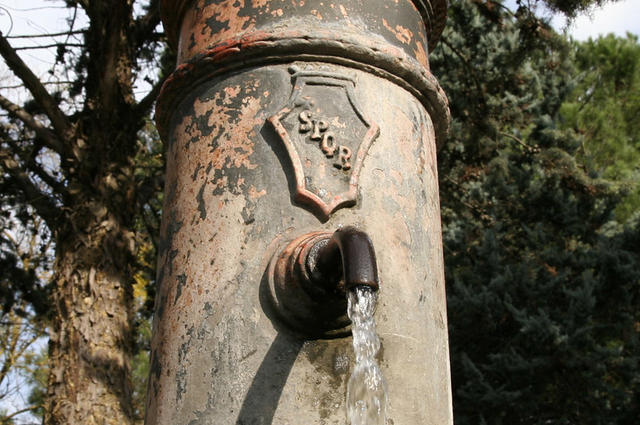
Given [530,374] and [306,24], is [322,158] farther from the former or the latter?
[530,374]

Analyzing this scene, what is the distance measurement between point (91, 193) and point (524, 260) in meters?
5.29

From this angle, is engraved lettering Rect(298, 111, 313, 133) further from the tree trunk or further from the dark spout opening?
the tree trunk

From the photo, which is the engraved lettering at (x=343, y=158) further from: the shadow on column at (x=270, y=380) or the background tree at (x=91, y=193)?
Result: the background tree at (x=91, y=193)

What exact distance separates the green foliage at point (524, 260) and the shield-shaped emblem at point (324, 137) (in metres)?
4.99

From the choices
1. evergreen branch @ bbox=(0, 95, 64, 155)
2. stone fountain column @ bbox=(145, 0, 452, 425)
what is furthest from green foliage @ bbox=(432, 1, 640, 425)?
stone fountain column @ bbox=(145, 0, 452, 425)

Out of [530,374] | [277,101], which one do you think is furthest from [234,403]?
[530,374]

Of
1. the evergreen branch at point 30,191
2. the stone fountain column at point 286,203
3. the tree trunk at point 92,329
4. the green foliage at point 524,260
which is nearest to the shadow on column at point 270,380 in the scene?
the stone fountain column at point 286,203

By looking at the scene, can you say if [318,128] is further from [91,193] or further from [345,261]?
[91,193]

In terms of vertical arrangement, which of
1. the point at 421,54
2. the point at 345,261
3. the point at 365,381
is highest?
the point at 421,54

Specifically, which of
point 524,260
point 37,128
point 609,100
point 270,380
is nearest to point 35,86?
point 37,128

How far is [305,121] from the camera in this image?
1.77 meters

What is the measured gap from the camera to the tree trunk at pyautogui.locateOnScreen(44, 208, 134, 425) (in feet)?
15.3

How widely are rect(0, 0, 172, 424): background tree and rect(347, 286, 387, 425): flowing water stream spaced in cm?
356

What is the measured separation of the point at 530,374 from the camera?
303 inches
